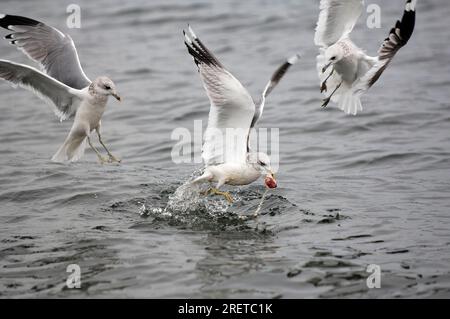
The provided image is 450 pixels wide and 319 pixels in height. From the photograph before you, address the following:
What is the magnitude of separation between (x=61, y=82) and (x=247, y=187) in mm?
2429

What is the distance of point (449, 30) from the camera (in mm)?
15750

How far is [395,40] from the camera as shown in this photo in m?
8.16

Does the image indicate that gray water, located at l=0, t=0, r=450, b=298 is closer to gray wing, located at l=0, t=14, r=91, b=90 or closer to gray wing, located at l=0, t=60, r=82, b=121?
gray wing, located at l=0, t=60, r=82, b=121

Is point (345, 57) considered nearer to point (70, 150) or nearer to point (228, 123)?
point (228, 123)

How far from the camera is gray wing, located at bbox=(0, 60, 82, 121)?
819 centimetres

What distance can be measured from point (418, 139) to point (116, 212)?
15.5ft

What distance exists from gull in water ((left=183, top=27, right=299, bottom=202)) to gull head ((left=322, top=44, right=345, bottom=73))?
52.5 inches

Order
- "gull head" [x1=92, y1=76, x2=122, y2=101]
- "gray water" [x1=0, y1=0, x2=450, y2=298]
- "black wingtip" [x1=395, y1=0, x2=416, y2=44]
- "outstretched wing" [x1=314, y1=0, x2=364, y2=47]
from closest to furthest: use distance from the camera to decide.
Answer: "gray water" [x1=0, y1=0, x2=450, y2=298] < "black wingtip" [x1=395, y1=0, x2=416, y2=44] < "gull head" [x1=92, y1=76, x2=122, y2=101] < "outstretched wing" [x1=314, y1=0, x2=364, y2=47]

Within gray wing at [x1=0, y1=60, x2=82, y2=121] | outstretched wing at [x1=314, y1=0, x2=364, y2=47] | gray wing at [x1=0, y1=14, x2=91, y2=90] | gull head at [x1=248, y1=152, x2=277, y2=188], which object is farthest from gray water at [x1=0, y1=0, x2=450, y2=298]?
outstretched wing at [x1=314, y1=0, x2=364, y2=47]

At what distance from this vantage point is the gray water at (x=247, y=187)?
6395 mm

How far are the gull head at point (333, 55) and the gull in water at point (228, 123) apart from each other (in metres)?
1.33

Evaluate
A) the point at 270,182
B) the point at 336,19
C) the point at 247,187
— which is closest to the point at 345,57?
the point at 336,19

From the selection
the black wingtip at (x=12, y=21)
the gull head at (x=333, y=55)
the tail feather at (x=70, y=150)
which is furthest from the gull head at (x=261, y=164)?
the black wingtip at (x=12, y=21)
